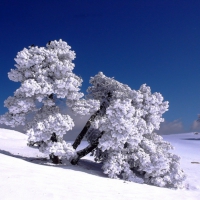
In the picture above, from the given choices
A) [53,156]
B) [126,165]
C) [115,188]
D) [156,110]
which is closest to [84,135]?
[53,156]

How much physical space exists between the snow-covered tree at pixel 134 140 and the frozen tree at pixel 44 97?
239 cm

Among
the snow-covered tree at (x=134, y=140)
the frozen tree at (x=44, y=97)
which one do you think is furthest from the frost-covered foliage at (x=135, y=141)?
the frozen tree at (x=44, y=97)

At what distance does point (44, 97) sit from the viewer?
18.1 m

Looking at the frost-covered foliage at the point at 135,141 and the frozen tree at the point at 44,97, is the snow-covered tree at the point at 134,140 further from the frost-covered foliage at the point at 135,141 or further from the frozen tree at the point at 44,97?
the frozen tree at the point at 44,97

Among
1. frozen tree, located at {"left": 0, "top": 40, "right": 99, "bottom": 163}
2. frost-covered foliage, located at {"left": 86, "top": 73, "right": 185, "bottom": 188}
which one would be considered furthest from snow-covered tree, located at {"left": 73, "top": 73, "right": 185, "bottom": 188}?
frozen tree, located at {"left": 0, "top": 40, "right": 99, "bottom": 163}

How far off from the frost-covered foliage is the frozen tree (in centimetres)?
246

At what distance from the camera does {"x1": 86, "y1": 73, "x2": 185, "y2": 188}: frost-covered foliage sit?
17.1 m

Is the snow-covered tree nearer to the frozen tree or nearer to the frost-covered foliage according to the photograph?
the frost-covered foliage

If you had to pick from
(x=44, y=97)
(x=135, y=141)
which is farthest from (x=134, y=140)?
(x=44, y=97)

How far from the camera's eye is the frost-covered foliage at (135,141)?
17062mm

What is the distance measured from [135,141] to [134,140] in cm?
10

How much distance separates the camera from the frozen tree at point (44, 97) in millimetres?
16875

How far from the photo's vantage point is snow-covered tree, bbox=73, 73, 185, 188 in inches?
672

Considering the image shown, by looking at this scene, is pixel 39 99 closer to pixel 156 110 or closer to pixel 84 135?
pixel 84 135
